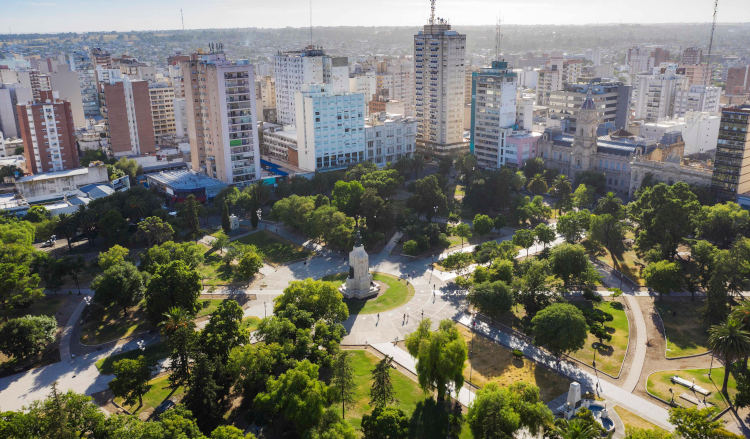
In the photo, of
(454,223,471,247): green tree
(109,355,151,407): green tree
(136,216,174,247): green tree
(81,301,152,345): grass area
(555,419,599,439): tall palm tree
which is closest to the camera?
(555,419,599,439): tall palm tree

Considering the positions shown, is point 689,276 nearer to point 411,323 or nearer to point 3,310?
point 411,323

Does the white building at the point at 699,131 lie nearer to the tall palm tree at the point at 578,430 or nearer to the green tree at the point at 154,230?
the tall palm tree at the point at 578,430

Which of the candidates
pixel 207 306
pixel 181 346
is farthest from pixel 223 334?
pixel 207 306

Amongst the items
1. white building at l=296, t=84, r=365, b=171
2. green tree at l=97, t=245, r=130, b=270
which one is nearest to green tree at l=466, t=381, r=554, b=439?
green tree at l=97, t=245, r=130, b=270

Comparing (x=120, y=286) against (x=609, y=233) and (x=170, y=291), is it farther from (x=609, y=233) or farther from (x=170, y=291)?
(x=609, y=233)

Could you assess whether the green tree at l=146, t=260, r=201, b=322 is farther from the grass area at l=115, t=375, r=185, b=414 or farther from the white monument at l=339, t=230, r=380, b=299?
the white monument at l=339, t=230, r=380, b=299

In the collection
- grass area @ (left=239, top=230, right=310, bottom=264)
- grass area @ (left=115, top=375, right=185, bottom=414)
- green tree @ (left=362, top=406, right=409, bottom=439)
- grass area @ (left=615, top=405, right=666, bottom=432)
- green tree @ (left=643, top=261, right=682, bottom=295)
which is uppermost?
green tree @ (left=643, top=261, right=682, bottom=295)

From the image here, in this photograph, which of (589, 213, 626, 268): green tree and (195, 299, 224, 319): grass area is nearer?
(195, 299, 224, 319): grass area

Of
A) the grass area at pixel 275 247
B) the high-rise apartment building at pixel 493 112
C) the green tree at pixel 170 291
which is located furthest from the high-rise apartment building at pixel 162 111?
the green tree at pixel 170 291
